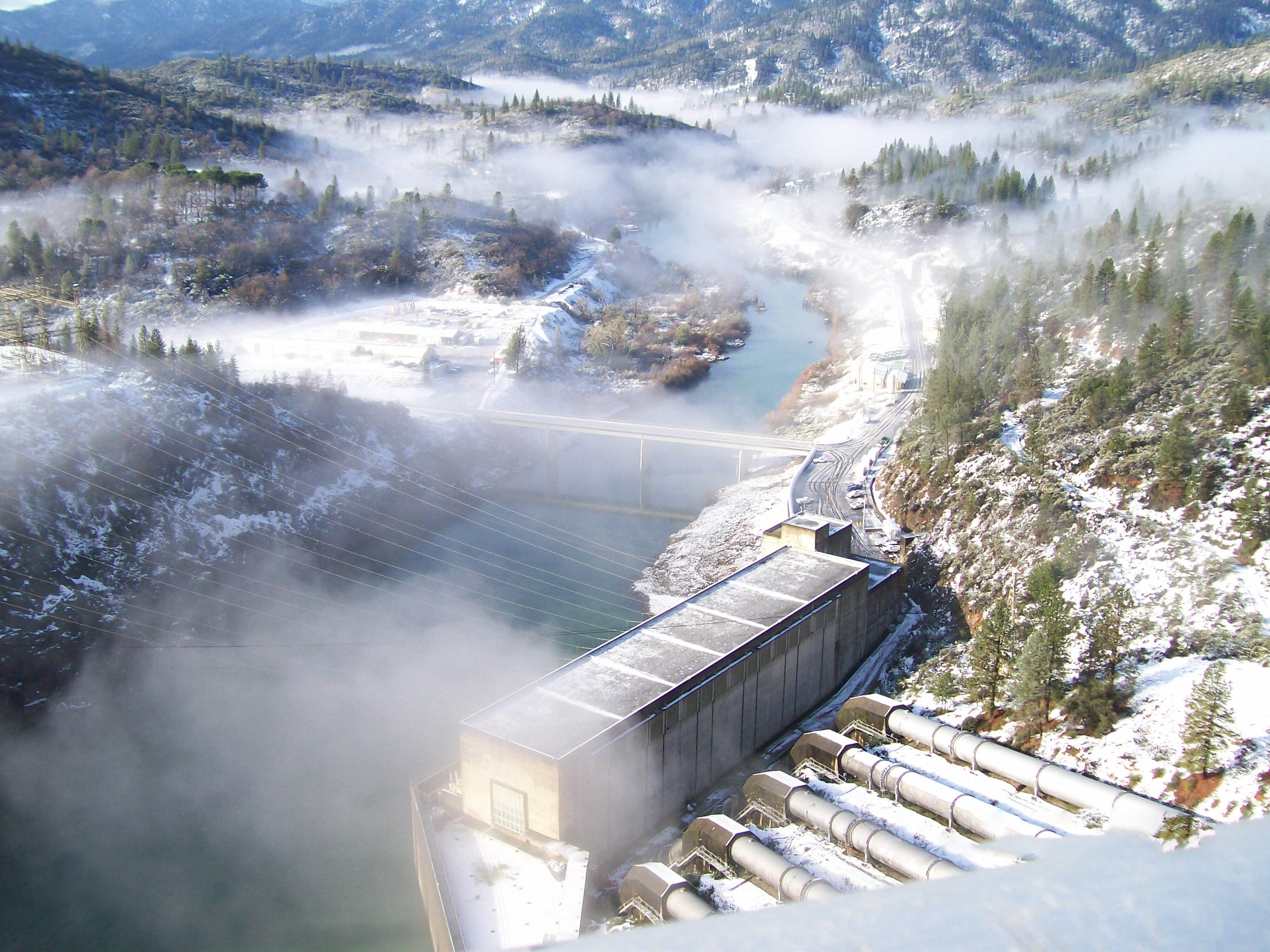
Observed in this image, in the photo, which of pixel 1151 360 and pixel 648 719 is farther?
pixel 1151 360

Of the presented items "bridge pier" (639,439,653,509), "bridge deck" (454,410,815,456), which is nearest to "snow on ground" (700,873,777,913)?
"bridge pier" (639,439,653,509)

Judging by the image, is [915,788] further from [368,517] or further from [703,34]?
[703,34]

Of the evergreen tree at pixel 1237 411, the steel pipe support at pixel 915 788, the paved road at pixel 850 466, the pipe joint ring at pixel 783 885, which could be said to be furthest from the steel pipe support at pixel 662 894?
the evergreen tree at pixel 1237 411

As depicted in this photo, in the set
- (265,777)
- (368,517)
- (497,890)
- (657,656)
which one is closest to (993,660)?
(657,656)

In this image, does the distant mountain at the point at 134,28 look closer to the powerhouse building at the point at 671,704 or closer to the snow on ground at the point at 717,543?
the snow on ground at the point at 717,543

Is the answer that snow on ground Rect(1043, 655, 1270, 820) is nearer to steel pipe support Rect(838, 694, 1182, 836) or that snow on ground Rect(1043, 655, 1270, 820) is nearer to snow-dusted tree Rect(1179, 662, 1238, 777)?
snow-dusted tree Rect(1179, 662, 1238, 777)

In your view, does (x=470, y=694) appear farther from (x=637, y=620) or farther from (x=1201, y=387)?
(x=1201, y=387)

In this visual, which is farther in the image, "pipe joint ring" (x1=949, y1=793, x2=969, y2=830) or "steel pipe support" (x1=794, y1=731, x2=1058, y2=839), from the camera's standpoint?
"pipe joint ring" (x1=949, y1=793, x2=969, y2=830)
